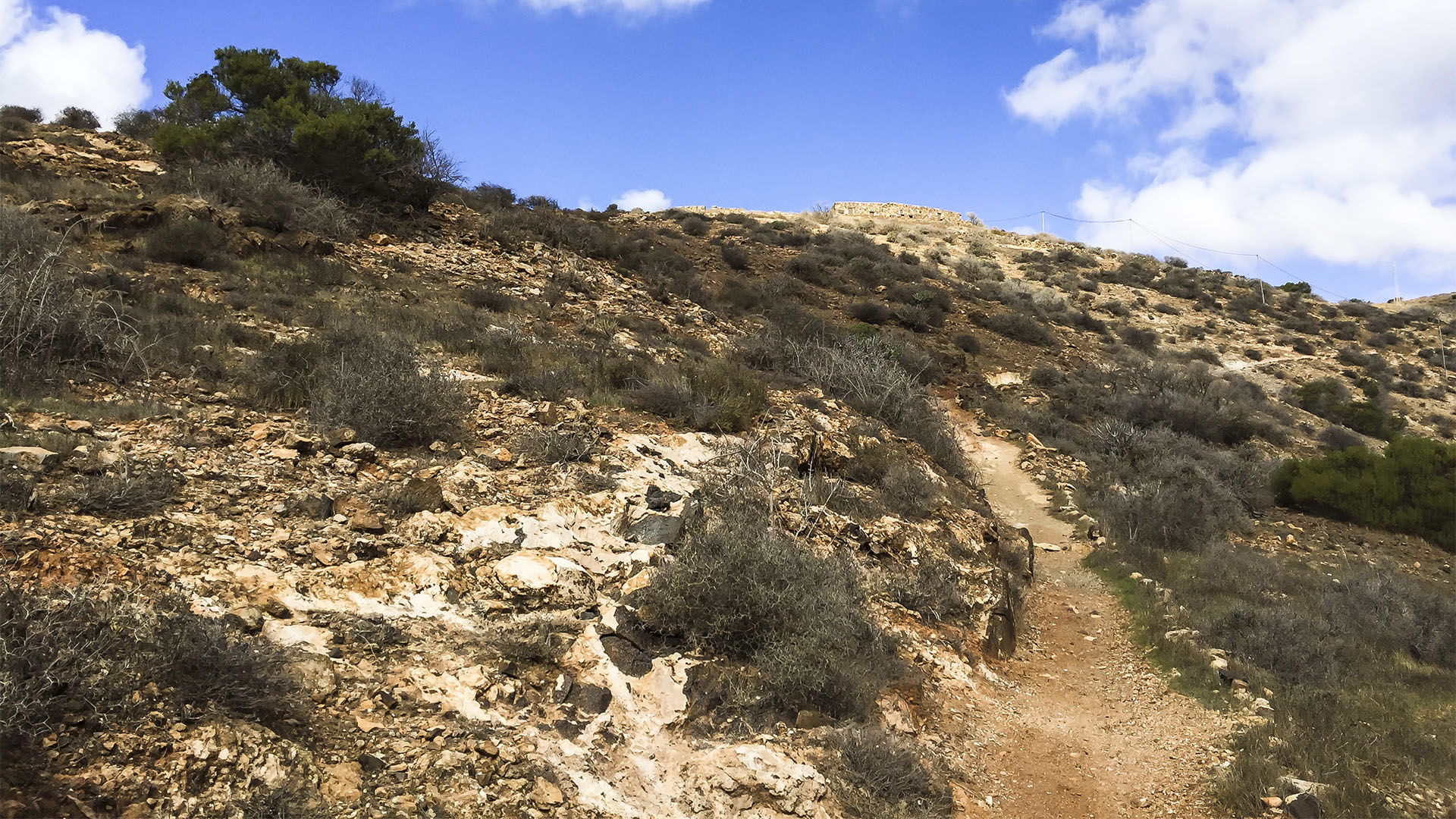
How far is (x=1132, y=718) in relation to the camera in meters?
6.16

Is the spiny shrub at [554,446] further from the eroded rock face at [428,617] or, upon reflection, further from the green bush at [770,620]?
the green bush at [770,620]

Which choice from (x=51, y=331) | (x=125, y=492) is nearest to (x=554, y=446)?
(x=125, y=492)

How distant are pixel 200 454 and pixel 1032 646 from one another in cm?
750

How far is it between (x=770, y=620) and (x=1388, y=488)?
40.8 feet

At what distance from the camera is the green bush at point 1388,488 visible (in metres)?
11.5

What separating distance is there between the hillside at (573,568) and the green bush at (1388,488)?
0.21 feet

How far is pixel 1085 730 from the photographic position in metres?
5.98

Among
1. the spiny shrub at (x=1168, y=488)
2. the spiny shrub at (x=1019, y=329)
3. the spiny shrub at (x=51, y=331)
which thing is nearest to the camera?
the spiny shrub at (x=51, y=331)

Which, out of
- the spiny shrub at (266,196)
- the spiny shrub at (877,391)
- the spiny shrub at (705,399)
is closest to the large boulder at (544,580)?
the spiny shrub at (705,399)

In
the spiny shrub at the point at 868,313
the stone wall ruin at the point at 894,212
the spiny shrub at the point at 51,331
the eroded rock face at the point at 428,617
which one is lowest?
the eroded rock face at the point at 428,617

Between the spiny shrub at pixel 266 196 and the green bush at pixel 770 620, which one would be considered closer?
the green bush at pixel 770 620

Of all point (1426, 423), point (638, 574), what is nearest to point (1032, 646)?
point (638, 574)

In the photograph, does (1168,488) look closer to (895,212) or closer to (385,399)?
(385,399)

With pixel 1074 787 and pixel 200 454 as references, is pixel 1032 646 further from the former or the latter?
pixel 200 454
